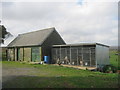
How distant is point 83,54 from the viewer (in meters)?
24.7

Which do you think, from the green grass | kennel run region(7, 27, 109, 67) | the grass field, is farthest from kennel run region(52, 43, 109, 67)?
the green grass

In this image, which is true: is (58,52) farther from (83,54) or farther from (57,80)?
(57,80)

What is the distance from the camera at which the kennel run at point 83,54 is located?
2312 centimetres

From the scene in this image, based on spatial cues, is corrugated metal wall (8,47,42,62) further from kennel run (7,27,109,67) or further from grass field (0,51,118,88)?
grass field (0,51,118,88)

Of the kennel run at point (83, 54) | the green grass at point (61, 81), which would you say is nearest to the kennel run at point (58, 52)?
the kennel run at point (83, 54)

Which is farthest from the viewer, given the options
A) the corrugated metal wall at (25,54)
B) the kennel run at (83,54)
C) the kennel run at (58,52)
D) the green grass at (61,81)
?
the corrugated metal wall at (25,54)

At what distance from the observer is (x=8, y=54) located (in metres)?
41.2

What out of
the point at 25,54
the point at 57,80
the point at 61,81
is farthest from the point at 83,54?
the point at 25,54

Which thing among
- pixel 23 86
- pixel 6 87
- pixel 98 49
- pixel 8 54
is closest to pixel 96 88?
pixel 23 86

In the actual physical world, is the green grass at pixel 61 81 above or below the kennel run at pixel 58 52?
below

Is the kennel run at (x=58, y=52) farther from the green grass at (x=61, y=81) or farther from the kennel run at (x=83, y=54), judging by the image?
the green grass at (x=61, y=81)

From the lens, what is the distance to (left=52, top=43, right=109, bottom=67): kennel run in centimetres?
2312

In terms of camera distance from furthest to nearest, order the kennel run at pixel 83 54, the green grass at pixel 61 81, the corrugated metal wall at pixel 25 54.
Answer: the corrugated metal wall at pixel 25 54
the kennel run at pixel 83 54
the green grass at pixel 61 81

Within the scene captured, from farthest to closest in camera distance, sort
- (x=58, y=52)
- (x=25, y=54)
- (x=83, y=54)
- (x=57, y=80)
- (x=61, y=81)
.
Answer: (x=25, y=54) < (x=58, y=52) < (x=83, y=54) < (x=57, y=80) < (x=61, y=81)
